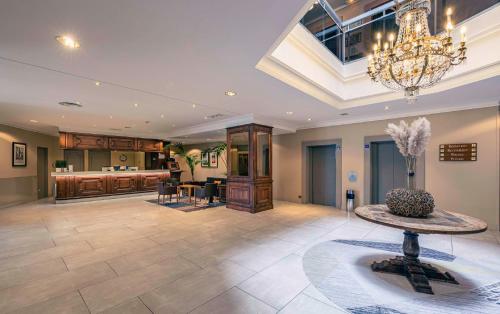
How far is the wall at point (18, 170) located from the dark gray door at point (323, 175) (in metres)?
10.3

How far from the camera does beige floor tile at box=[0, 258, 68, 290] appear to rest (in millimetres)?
2701

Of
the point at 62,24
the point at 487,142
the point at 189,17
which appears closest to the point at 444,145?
the point at 487,142

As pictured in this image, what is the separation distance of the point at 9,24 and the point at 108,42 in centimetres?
80

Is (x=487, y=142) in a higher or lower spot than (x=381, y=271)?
higher

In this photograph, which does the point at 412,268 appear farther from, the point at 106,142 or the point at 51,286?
the point at 106,142

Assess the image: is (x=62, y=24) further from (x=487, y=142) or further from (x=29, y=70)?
(x=487, y=142)

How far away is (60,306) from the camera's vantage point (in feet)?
7.29

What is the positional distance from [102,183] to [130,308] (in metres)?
8.03

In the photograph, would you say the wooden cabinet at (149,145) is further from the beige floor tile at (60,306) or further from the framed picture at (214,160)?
the beige floor tile at (60,306)

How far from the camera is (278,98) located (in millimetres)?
4680

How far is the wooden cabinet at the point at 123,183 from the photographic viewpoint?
904cm

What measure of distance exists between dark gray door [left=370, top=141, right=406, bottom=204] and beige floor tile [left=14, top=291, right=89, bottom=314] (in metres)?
6.89

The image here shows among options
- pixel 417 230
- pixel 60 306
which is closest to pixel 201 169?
pixel 60 306

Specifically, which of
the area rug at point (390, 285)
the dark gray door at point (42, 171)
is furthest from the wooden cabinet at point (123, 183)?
the area rug at point (390, 285)
